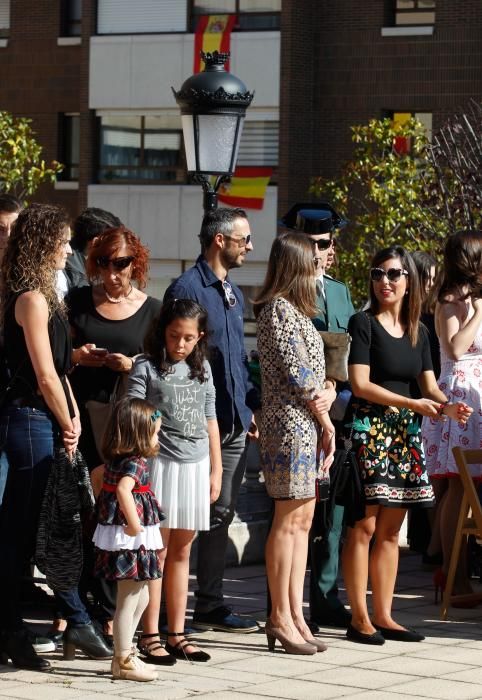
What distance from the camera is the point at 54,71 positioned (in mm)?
41281

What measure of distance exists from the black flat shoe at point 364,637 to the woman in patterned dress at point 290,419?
1.18 feet

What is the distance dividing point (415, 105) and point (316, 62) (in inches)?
114

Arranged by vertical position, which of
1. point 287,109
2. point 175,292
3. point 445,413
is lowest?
point 445,413

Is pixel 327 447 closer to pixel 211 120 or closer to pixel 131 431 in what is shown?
pixel 131 431

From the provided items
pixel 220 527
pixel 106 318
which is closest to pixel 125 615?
pixel 220 527

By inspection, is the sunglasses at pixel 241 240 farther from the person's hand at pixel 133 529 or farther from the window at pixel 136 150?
the window at pixel 136 150

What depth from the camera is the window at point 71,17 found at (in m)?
41.3

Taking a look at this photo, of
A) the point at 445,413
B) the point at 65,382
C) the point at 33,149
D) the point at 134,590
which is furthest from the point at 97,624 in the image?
the point at 33,149

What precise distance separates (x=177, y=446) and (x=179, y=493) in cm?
22

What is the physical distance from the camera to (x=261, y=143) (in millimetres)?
38250

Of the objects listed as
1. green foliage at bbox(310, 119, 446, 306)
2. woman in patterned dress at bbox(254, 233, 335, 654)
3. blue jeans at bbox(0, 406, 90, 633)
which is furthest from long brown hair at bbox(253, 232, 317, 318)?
green foliage at bbox(310, 119, 446, 306)

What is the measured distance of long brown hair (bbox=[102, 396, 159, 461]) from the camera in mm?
7457

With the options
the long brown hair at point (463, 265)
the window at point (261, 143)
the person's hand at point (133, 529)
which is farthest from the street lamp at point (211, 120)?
the window at point (261, 143)

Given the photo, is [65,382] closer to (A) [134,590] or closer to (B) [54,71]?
(A) [134,590]
